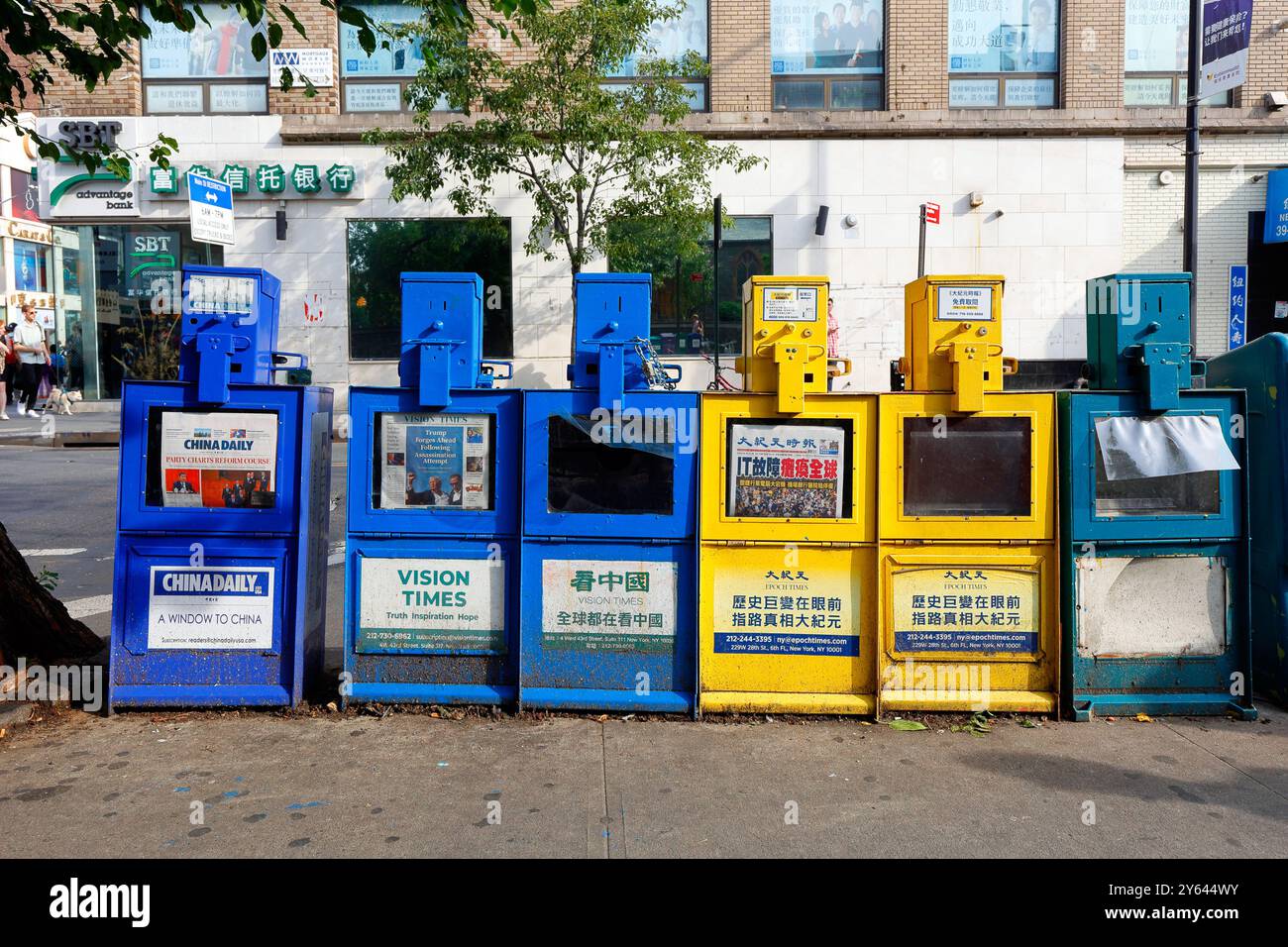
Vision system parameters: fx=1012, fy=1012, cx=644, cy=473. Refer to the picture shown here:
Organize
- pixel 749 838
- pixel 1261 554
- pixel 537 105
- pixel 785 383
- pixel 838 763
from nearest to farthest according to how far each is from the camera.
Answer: pixel 749 838 < pixel 838 763 < pixel 785 383 < pixel 1261 554 < pixel 537 105

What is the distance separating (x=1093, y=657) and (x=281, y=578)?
418cm

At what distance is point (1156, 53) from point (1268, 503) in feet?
55.2

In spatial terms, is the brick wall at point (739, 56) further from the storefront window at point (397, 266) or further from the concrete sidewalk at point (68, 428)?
the concrete sidewalk at point (68, 428)

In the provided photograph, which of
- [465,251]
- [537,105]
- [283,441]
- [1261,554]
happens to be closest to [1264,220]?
[537,105]

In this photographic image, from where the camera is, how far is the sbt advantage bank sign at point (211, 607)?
514cm

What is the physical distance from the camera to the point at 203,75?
19188 mm

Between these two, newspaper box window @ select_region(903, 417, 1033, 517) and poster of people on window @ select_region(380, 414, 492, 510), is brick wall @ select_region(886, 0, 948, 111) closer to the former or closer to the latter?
newspaper box window @ select_region(903, 417, 1033, 517)

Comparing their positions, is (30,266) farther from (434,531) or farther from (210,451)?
(434,531)

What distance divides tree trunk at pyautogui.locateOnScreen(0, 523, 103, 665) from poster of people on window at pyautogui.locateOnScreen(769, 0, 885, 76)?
53.9 ft

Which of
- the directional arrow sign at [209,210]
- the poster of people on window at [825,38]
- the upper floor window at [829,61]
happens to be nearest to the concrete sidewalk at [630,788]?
the directional arrow sign at [209,210]

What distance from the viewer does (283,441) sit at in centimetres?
513

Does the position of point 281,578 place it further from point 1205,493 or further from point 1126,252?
point 1126,252

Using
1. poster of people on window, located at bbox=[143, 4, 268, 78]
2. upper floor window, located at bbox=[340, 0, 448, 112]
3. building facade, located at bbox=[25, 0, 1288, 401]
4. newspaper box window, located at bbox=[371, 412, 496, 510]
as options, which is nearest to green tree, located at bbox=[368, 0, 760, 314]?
building facade, located at bbox=[25, 0, 1288, 401]

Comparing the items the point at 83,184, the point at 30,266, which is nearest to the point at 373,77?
the point at 83,184
